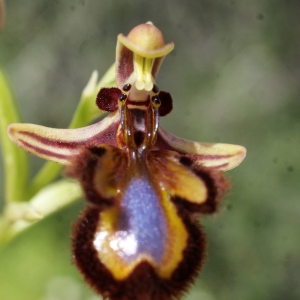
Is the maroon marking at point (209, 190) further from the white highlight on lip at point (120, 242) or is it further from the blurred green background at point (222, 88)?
the blurred green background at point (222, 88)

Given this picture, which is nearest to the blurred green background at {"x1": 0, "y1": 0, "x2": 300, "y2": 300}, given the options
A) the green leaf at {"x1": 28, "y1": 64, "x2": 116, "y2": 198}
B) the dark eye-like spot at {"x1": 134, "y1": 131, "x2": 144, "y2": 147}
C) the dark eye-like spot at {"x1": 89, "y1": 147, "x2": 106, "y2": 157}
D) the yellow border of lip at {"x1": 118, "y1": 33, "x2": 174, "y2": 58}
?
the green leaf at {"x1": 28, "y1": 64, "x2": 116, "y2": 198}

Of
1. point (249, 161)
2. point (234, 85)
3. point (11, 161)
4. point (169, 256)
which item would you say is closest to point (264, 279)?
point (249, 161)

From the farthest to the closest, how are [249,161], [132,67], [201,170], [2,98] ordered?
[249,161], [2,98], [132,67], [201,170]

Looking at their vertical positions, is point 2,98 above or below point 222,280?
above

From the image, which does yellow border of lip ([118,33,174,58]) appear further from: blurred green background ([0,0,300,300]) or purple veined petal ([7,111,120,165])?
blurred green background ([0,0,300,300])

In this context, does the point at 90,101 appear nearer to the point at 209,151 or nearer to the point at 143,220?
the point at 209,151

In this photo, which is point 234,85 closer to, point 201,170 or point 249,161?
point 249,161

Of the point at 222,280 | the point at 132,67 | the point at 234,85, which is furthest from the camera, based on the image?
the point at 234,85
